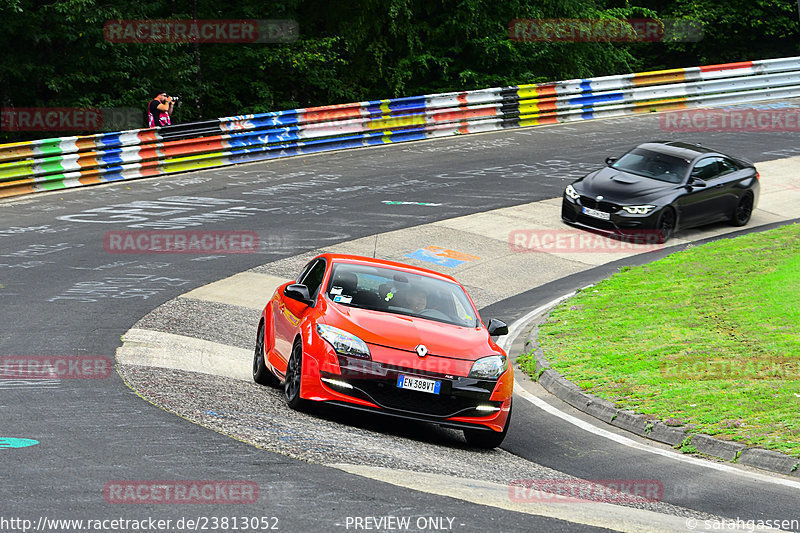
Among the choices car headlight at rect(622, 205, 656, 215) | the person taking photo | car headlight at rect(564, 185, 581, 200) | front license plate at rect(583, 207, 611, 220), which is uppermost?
the person taking photo

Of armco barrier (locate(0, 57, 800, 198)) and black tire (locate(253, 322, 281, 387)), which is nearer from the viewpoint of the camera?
black tire (locate(253, 322, 281, 387))

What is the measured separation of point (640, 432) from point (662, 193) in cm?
1073

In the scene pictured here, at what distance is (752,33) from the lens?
1716 inches

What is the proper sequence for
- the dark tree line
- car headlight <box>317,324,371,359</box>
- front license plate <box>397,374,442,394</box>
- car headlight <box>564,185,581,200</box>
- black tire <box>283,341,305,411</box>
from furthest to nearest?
the dark tree line
car headlight <box>564,185,581,200</box>
black tire <box>283,341,305,411</box>
car headlight <box>317,324,371,359</box>
front license plate <box>397,374,442,394</box>

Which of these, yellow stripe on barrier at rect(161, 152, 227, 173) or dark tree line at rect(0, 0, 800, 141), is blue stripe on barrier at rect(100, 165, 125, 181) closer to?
yellow stripe on barrier at rect(161, 152, 227, 173)

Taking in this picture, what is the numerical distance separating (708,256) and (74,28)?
18135 millimetres

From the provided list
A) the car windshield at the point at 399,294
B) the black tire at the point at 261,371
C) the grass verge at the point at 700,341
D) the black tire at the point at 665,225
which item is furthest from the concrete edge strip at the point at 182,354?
the black tire at the point at 665,225

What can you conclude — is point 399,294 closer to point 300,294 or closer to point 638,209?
point 300,294

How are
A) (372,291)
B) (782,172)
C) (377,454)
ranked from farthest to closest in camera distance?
(782,172), (372,291), (377,454)

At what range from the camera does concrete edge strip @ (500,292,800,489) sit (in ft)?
30.1

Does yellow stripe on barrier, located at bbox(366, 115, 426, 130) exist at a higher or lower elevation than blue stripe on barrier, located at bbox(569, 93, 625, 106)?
lower

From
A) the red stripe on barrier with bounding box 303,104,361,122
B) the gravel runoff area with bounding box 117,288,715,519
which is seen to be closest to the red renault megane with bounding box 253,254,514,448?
the gravel runoff area with bounding box 117,288,715,519

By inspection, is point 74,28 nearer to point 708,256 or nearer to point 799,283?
point 708,256

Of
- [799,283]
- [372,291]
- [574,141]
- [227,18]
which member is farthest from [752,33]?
[372,291]
